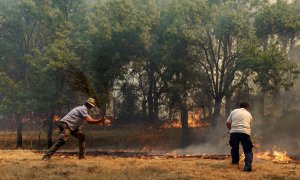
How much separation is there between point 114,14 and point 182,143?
1226 centimetres

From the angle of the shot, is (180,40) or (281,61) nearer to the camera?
(281,61)

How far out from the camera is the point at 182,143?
3266cm

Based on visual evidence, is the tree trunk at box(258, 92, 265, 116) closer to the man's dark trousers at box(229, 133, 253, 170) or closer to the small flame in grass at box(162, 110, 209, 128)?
the small flame in grass at box(162, 110, 209, 128)

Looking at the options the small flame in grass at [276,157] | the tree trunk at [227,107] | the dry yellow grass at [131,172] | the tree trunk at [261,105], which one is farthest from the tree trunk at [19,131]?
the dry yellow grass at [131,172]

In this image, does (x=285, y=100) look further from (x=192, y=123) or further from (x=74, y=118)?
(x=74, y=118)

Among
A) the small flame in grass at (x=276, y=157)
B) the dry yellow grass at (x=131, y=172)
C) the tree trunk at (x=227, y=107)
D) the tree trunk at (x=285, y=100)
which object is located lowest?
the small flame in grass at (x=276, y=157)

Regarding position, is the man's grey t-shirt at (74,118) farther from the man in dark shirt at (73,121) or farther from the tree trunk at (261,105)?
the tree trunk at (261,105)

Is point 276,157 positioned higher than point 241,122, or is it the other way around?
point 241,122

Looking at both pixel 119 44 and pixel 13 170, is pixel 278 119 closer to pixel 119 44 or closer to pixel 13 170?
pixel 119 44

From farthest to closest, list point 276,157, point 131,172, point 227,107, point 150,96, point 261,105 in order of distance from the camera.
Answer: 1. point 150,96
2. point 261,105
3. point 227,107
4. point 276,157
5. point 131,172

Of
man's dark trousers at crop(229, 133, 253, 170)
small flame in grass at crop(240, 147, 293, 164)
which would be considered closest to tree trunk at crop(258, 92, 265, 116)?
small flame in grass at crop(240, 147, 293, 164)

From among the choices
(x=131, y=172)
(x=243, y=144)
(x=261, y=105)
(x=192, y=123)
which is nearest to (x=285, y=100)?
(x=261, y=105)

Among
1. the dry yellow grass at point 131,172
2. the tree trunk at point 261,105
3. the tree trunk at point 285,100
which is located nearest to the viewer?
the dry yellow grass at point 131,172

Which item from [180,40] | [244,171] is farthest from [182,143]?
[244,171]
